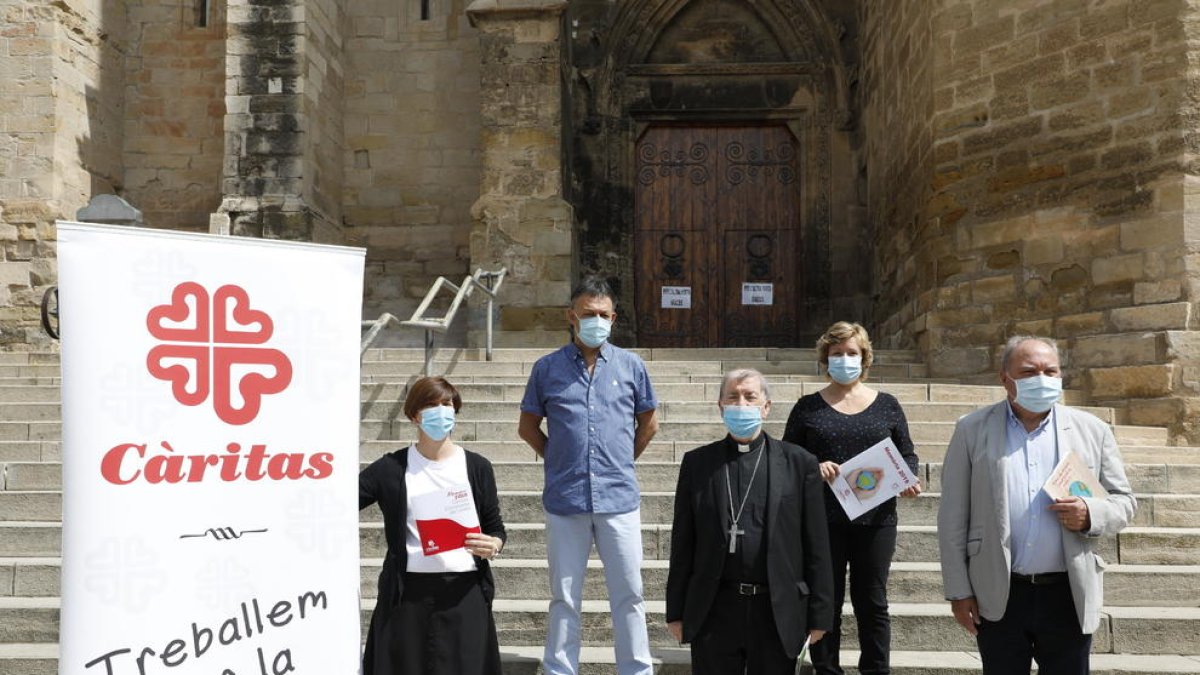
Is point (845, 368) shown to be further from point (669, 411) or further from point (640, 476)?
point (669, 411)

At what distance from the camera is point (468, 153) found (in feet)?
43.5

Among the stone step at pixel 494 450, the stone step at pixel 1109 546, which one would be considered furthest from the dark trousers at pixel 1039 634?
the stone step at pixel 494 450

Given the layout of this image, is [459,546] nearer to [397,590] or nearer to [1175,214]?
[397,590]

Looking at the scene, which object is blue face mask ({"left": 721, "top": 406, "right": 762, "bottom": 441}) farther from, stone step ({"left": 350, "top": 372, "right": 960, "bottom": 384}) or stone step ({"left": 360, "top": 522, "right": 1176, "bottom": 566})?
stone step ({"left": 350, "top": 372, "right": 960, "bottom": 384})

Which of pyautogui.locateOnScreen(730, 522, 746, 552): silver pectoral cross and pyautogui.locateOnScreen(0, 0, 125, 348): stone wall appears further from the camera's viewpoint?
pyautogui.locateOnScreen(0, 0, 125, 348): stone wall

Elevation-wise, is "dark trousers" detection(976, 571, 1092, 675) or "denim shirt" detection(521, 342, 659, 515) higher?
"denim shirt" detection(521, 342, 659, 515)

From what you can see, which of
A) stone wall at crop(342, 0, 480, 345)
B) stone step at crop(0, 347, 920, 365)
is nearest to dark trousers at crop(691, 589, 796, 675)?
stone step at crop(0, 347, 920, 365)

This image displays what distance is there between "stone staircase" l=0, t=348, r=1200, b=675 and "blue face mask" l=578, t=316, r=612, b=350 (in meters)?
1.31

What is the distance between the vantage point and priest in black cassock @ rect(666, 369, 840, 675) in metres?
3.51

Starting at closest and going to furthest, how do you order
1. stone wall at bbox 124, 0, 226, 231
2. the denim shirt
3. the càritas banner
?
the càritas banner → the denim shirt → stone wall at bbox 124, 0, 226, 231

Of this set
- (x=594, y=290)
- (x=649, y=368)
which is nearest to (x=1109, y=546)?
(x=594, y=290)

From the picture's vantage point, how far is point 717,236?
13.1m

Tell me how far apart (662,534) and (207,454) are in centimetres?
278

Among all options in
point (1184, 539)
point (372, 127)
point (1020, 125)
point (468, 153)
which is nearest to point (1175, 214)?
point (1020, 125)
